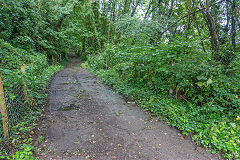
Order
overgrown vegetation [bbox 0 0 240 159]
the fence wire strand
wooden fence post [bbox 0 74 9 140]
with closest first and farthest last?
wooden fence post [bbox 0 74 9 140] < the fence wire strand < overgrown vegetation [bbox 0 0 240 159]

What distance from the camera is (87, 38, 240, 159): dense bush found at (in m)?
2.69

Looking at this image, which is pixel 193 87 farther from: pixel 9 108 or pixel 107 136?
pixel 9 108

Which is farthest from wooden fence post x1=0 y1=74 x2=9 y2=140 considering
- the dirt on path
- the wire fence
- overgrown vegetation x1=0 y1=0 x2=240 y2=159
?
the dirt on path

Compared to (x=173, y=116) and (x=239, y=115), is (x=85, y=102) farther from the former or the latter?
(x=239, y=115)

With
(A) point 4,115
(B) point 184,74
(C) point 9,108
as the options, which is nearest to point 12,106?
(C) point 9,108

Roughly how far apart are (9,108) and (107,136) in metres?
1.99

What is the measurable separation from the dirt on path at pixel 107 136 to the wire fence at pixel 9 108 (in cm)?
51

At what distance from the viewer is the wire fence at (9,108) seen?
87.3 inches

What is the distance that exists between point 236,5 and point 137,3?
8518 mm

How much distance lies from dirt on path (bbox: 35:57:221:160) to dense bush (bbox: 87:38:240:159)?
1.22ft

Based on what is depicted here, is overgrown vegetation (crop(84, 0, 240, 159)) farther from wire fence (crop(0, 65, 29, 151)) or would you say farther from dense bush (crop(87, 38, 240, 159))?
wire fence (crop(0, 65, 29, 151))

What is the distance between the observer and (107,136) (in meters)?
2.76

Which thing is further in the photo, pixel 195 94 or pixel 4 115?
pixel 195 94

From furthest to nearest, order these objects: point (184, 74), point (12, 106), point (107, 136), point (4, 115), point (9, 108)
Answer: point (184, 74) < point (107, 136) < point (12, 106) < point (9, 108) < point (4, 115)
